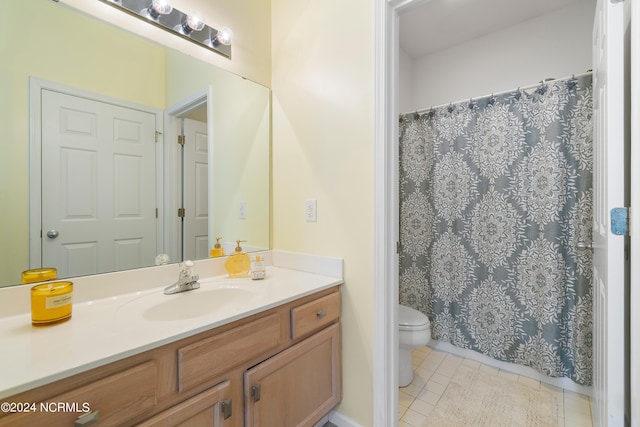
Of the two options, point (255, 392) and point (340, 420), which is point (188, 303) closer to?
point (255, 392)

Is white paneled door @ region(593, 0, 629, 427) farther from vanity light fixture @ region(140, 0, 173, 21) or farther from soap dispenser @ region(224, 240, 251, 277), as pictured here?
vanity light fixture @ region(140, 0, 173, 21)

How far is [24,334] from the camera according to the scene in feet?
2.59

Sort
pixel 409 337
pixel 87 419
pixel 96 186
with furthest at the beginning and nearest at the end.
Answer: pixel 409 337 → pixel 96 186 → pixel 87 419

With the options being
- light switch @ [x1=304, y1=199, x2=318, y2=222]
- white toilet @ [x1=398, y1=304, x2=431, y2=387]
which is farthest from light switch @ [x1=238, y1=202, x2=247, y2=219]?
white toilet @ [x1=398, y1=304, x2=431, y2=387]

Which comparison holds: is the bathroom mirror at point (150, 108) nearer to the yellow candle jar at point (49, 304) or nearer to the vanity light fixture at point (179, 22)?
the vanity light fixture at point (179, 22)

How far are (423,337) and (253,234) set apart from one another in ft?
4.02

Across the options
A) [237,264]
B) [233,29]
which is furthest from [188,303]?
[233,29]

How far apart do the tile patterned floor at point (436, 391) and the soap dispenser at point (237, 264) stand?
115 cm

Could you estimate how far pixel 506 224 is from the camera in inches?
77.0

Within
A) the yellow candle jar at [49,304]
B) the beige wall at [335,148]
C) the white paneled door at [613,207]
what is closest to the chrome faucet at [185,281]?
the yellow candle jar at [49,304]

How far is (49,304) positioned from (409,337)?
1.70m

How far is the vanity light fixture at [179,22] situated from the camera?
120 centimetres

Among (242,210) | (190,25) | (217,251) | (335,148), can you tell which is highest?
(190,25)

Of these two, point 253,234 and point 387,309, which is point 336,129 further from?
point 387,309
